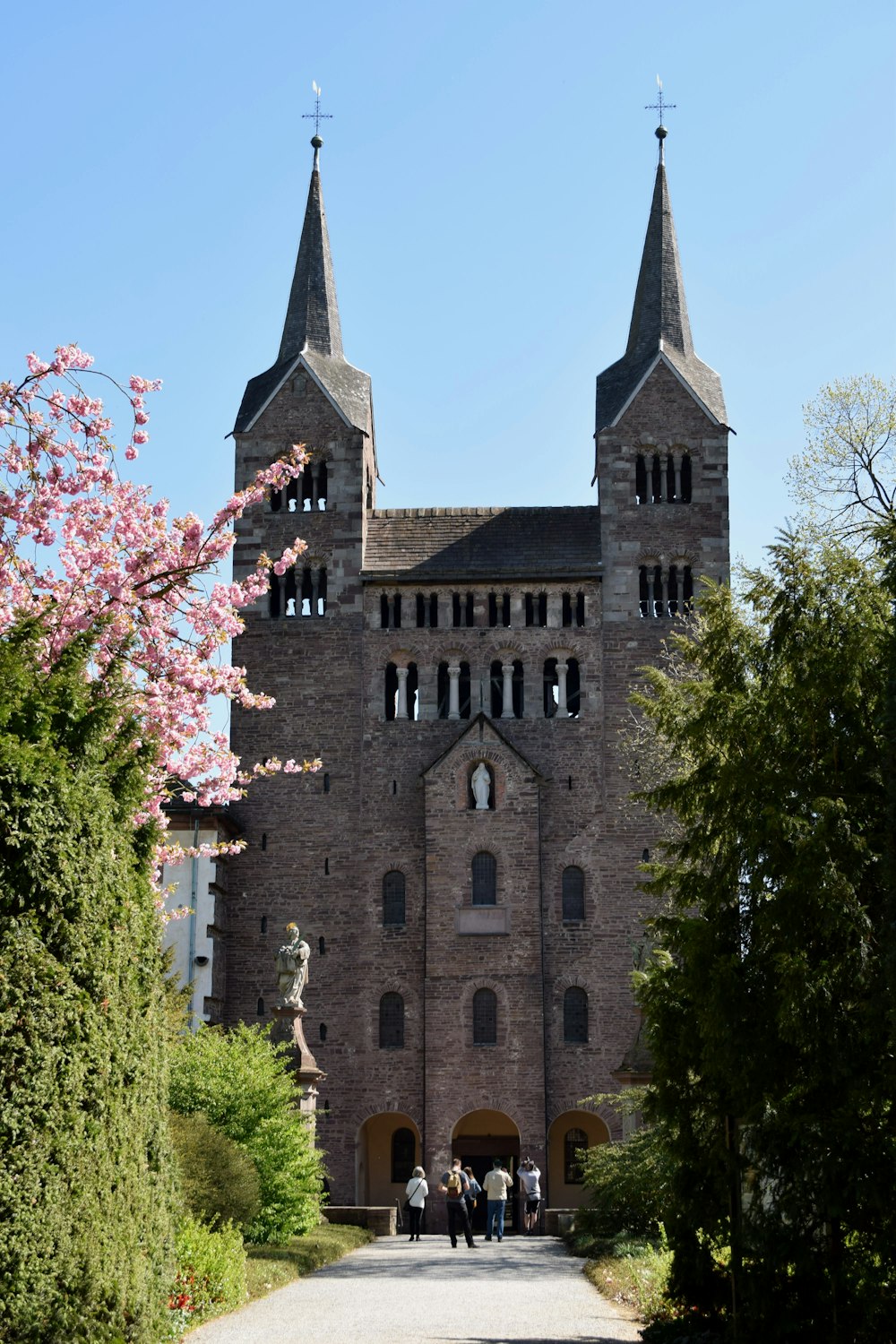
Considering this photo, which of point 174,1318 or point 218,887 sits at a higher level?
point 218,887

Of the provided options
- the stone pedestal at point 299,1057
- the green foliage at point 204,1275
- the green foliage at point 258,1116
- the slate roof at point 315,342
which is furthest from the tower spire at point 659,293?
the green foliage at point 204,1275

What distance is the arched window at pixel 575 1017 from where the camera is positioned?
41719 mm

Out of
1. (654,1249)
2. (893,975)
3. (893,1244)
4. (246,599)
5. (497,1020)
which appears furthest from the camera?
(497,1020)

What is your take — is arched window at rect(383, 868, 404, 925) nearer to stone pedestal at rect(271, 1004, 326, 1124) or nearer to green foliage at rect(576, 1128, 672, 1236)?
stone pedestal at rect(271, 1004, 326, 1124)

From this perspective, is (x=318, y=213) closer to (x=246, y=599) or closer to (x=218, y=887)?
(x=218, y=887)

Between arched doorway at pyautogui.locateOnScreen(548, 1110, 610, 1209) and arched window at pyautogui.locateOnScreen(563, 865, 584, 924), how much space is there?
5.02 meters

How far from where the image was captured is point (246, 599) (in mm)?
20297

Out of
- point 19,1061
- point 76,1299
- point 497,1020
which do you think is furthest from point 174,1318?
point 497,1020

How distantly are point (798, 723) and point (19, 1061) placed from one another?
765 centimetres

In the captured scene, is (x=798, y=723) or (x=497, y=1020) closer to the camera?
(x=798, y=723)

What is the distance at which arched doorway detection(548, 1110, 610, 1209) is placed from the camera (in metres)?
42.5

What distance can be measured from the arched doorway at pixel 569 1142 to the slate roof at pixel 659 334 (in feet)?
62.0

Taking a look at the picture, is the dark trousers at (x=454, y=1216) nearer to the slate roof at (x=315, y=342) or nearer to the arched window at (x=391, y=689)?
the arched window at (x=391, y=689)

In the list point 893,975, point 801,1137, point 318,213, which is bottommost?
point 801,1137
